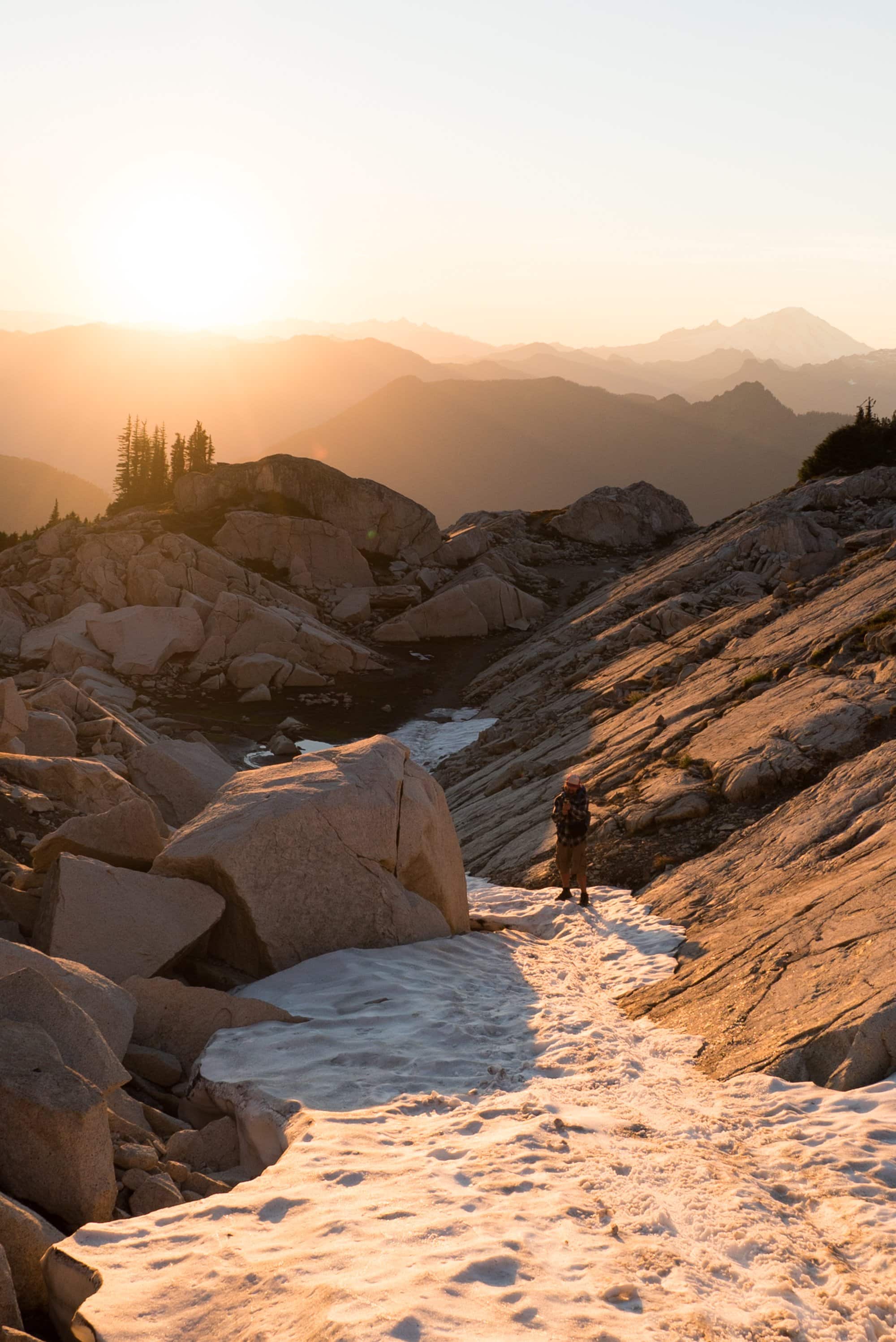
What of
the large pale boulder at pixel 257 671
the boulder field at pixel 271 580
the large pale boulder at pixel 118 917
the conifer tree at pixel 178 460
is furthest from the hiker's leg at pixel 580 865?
the conifer tree at pixel 178 460

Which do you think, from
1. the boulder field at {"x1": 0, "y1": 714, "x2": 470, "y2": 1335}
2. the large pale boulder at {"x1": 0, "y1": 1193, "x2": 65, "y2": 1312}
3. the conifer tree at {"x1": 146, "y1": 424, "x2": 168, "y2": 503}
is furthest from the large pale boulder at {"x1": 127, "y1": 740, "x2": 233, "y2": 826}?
the conifer tree at {"x1": 146, "y1": 424, "x2": 168, "y2": 503}

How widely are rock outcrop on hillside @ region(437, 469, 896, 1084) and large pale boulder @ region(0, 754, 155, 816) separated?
756 centimetres

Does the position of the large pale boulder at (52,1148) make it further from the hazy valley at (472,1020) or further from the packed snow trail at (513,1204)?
the packed snow trail at (513,1204)

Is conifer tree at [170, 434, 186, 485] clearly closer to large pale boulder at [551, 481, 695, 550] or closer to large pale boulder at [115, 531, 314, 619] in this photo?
large pale boulder at [115, 531, 314, 619]

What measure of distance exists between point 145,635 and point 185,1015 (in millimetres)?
36770

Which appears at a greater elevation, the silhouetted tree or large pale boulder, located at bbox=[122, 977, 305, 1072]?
the silhouetted tree

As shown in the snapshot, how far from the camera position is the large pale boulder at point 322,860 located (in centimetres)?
1149

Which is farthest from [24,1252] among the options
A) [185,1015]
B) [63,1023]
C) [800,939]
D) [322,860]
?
[800,939]

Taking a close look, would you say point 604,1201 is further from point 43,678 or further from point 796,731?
point 43,678

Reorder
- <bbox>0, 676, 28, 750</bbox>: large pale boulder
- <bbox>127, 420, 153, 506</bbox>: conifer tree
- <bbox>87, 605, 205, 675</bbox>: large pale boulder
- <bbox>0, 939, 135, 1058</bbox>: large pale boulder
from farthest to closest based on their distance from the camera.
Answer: <bbox>127, 420, 153, 506</bbox>: conifer tree
<bbox>87, 605, 205, 675</bbox>: large pale boulder
<bbox>0, 676, 28, 750</bbox>: large pale boulder
<bbox>0, 939, 135, 1058</bbox>: large pale boulder

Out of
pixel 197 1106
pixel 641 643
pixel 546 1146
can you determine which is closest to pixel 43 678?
pixel 641 643

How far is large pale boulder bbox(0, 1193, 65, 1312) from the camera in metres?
5.70

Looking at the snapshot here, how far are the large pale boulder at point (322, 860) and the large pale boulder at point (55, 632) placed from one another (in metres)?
32.9

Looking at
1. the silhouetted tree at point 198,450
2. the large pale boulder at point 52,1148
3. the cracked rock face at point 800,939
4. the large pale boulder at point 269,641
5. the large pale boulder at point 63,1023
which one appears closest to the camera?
the large pale boulder at point 52,1148
